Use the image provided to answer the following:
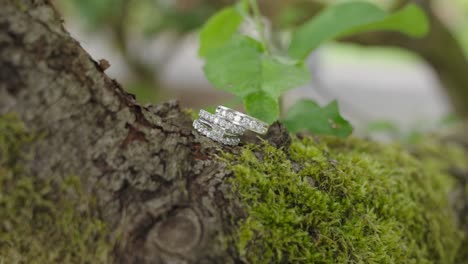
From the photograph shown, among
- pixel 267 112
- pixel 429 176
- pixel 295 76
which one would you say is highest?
pixel 429 176

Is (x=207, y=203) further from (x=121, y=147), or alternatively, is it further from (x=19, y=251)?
(x=19, y=251)

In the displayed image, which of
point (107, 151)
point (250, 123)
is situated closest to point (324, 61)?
point (250, 123)

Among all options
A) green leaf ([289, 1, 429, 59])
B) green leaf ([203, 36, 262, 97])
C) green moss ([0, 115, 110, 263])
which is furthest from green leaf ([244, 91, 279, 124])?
green moss ([0, 115, 110, 263])

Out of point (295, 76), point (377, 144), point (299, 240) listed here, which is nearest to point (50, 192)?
point (299, 240)

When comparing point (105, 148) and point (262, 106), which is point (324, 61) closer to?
point (262, 106)

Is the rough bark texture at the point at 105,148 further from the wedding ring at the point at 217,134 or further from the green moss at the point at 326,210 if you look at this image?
the wedding ring at the point at 217,134

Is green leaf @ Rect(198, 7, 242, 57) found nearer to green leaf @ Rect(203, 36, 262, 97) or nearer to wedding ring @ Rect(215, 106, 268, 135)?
green leaf @ Rect(203, 36, 262, 97)
